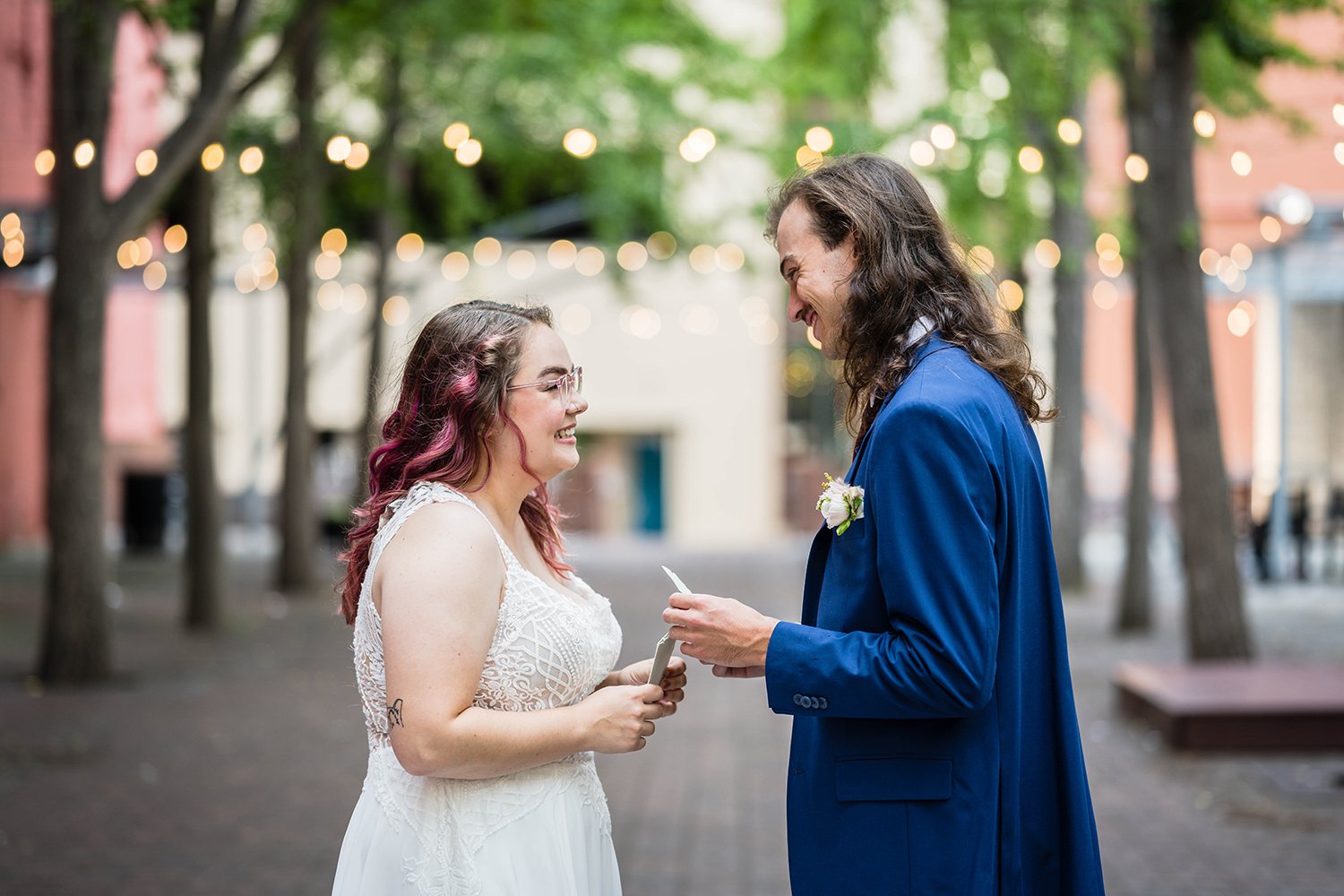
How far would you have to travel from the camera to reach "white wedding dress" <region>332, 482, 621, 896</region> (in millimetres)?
2871

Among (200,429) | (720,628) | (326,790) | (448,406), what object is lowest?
(326,790)

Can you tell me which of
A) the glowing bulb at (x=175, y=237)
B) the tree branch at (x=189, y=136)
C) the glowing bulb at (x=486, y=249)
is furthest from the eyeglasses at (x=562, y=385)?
the glowing bulb at (x=486, y=249)

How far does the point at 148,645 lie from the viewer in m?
13.6

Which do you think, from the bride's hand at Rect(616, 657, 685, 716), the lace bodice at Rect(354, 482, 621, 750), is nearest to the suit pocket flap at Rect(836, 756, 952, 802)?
the bride's hand at Rect(616, 657, 685, 716)

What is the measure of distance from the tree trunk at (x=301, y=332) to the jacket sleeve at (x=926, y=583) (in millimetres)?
13779

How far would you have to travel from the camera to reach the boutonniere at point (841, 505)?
263 centimetres

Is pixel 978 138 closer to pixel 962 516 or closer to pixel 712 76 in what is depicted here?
pixel 712 76

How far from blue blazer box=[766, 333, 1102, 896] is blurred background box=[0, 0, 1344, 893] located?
1.55 feet

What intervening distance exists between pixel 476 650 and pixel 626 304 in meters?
19.2

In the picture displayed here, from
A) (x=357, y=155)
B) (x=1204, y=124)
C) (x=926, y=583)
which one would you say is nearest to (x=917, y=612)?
(x=926, y=583)

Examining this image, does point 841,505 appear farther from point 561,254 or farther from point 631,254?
point 561,254

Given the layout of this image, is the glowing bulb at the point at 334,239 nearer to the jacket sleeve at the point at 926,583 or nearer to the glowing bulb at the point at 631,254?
the glowing bulb at the point at 631,254

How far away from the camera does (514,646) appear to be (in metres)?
2.87

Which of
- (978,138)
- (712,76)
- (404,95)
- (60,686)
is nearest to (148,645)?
(60,686)
